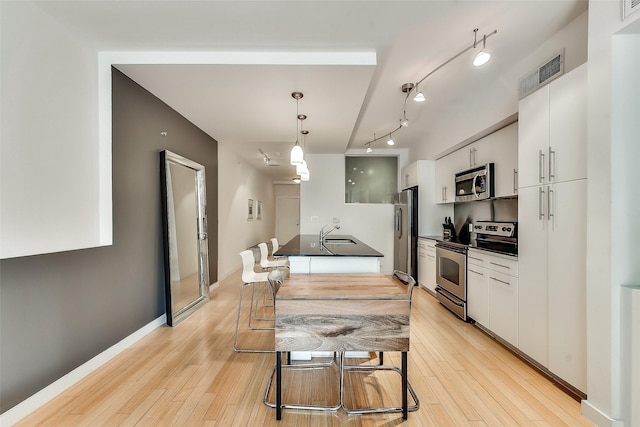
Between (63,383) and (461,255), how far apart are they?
3882 mm

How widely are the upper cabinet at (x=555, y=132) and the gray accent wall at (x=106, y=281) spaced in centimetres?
357

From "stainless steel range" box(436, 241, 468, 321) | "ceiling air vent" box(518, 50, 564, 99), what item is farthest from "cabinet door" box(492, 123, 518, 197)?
"stainless steel range" box(436, 241, 468, 321)

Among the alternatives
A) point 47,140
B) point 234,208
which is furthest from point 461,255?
point 234,208

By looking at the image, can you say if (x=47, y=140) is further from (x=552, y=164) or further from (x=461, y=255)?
(x=461, y=255)

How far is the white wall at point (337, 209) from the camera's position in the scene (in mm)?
6020

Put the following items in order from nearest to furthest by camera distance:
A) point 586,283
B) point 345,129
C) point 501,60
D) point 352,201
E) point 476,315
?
point 586,283
point 501,60
point 476,315
point 345,129
point 352,201

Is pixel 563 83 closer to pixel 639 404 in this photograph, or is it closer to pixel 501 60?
pixel 501 60

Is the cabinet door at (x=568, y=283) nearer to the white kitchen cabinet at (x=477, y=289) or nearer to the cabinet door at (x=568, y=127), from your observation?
the cabinet door at (x=568, y=127)

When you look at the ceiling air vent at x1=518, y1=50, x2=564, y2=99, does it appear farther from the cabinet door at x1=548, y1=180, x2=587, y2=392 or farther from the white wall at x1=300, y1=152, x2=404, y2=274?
the white wall at x1=300, y1=152, x2=404, y2=274

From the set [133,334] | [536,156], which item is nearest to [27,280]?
[133,334]

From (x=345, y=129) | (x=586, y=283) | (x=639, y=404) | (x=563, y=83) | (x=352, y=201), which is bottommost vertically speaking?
(x=639, y=404)

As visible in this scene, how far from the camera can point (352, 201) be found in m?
6.11

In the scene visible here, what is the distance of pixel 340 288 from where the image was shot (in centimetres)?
196

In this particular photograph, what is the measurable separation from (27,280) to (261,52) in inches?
92.5
